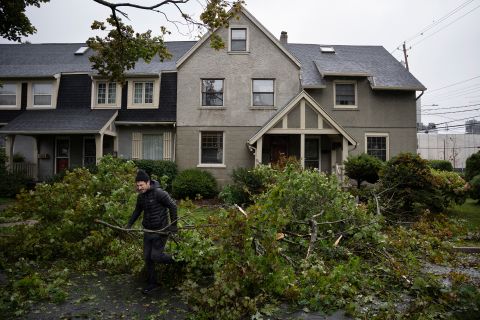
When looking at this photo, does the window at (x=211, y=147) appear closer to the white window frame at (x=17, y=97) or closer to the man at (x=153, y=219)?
the white window frame at (x=17, y=97)

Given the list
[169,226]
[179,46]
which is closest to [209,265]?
[169,226]

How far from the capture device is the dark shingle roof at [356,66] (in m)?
18.0

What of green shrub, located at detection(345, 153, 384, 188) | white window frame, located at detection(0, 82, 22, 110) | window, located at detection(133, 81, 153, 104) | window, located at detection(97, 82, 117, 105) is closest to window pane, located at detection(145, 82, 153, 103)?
window, located at detection(133, 81, 153, 104)

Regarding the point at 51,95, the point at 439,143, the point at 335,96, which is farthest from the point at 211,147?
the point at 439,143

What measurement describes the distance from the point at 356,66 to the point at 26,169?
18.2 meters

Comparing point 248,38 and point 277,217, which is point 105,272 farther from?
point 248,38

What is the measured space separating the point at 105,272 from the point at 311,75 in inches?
597

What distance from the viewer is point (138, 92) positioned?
1914cm

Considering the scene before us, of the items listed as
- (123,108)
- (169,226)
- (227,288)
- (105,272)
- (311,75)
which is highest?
(311,75)

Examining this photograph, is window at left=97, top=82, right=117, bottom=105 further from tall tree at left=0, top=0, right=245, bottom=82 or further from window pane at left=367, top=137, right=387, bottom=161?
window pane at left=367, top=137, right=387, bottom=161

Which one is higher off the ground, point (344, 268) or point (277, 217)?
point (277, 217)

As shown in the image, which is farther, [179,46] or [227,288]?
[179,46]

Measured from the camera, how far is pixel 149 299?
16.6ft

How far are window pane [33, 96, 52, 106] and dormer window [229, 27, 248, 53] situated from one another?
10559 millimetres
